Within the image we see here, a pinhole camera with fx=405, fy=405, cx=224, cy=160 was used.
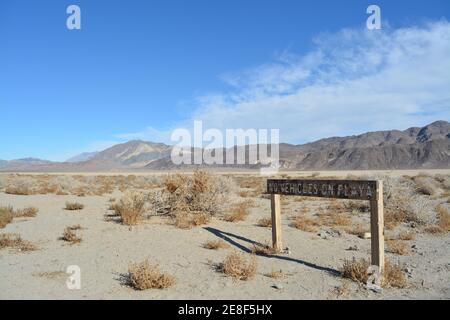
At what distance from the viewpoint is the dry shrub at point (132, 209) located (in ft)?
39.3

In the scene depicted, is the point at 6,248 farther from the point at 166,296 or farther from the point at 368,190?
the point at 368,190

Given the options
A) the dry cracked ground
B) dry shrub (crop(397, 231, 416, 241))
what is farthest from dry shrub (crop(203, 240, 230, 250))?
dry shrub (crop(397, 231, 416, 241))

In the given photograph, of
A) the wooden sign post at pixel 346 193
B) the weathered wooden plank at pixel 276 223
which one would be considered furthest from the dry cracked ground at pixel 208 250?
the wooden sign post at pixel 346 193

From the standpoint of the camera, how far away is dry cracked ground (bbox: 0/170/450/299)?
6.31 metres

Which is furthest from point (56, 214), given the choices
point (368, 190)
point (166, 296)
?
point (368, 190)

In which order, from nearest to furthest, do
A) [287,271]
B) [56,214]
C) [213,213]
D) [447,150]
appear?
[287,271], [213,213], [56,214], [447,150]

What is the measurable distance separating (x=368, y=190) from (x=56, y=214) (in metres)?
12.0

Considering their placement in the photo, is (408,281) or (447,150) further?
(447,150)

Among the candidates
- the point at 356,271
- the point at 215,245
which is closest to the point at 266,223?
the point at 215,245

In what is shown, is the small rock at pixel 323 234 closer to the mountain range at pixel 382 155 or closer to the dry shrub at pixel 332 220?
the dry shrub at pixel 332 220

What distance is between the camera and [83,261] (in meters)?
8.12

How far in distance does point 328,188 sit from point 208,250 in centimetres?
319

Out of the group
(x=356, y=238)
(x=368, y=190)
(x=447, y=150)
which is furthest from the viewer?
(x=447, y=150)

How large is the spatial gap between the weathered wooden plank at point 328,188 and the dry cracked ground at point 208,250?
116cm
